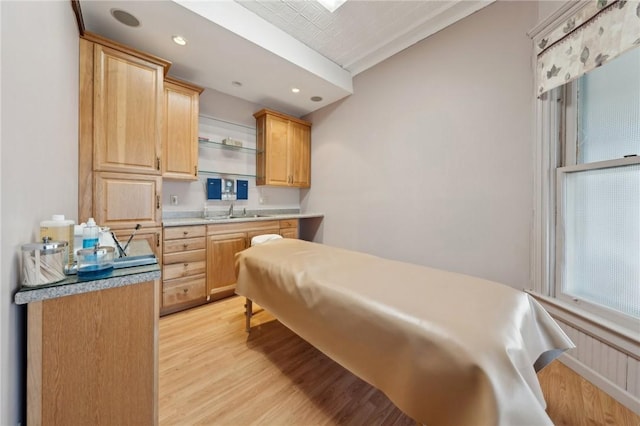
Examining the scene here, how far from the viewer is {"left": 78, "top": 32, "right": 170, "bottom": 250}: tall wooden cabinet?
184 cm

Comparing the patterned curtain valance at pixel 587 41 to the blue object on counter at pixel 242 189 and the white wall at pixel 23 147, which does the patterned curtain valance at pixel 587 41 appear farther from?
the blue object on counter at pixel 242 189

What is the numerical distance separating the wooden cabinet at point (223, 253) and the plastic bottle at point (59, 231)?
164cm

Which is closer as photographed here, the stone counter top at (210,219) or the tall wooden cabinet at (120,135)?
the tall wooden cabinet at (120,135)

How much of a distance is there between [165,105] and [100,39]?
62 centimetres

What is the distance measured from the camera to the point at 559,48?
4.88 feet

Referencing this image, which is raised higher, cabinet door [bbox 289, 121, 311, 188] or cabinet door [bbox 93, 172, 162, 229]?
cabinet door [bbox 289, 121, 311, 188]

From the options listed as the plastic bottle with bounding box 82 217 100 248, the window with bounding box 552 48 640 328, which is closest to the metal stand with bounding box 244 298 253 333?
Result: the plastic bottle with bounding box 82 217 100 248

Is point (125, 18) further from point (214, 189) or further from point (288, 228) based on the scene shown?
point (288, 228)

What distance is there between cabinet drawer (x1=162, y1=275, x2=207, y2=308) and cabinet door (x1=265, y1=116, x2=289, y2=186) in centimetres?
159

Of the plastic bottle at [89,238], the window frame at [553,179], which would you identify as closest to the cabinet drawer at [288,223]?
the plastic bottle at [89,238]

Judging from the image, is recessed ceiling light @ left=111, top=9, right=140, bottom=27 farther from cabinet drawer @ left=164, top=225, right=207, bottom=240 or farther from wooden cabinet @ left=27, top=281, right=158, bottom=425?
wooden cabinet @ left=27, top=281, right=158, bottom=425

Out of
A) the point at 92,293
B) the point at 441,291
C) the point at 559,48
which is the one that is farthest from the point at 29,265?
the point at 559,48

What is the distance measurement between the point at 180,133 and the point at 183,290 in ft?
5.46

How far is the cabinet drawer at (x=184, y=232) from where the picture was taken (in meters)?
2.24
